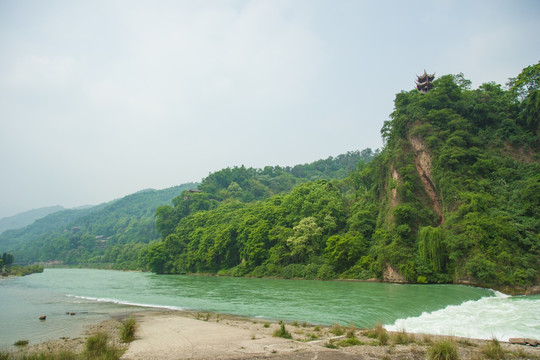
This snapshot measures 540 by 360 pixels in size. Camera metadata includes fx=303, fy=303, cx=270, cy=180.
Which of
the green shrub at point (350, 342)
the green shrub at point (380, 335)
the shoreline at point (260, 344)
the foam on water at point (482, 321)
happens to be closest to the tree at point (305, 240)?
the foam on water at point (482, 321)

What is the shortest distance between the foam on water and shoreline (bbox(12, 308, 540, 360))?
6.05 ft

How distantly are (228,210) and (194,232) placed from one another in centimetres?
996

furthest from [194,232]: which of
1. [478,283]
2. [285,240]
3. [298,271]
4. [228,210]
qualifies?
[478,283]

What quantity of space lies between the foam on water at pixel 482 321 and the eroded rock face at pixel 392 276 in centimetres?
1350

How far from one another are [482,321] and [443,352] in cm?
834

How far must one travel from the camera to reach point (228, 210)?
76188mm

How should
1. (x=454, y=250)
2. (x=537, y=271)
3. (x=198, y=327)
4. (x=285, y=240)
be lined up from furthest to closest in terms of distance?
(x=285, y=240), (x=454, y=250), (x=537, y=271), (x=198, y=327)

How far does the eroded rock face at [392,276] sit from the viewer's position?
111ft

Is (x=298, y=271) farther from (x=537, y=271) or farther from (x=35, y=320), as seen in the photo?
(x=35, y=320)

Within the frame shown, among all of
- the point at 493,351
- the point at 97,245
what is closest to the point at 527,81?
the point at 493,351

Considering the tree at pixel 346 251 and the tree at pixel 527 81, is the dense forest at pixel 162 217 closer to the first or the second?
the tree at pixel 346 251

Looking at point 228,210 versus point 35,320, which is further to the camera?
point 228,210

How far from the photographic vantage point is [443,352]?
951 centimetres

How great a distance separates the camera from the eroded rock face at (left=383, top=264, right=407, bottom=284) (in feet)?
111
